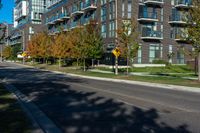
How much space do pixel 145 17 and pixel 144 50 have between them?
198 inches

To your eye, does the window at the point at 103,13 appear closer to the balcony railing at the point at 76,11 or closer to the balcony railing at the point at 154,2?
the balcony railing at the point at 154,2

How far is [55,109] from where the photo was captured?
13109 mm

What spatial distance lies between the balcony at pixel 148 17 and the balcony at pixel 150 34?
158cm

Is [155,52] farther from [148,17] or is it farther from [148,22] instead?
[148,17]

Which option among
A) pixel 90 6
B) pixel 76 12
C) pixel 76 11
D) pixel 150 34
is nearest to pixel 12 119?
pixel 150 34

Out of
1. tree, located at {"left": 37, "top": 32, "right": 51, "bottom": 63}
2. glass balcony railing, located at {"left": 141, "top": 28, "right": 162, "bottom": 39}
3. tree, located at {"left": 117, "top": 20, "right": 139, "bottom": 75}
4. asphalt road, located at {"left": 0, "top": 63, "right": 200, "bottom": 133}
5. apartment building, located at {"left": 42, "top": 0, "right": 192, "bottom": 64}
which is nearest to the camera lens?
asphalt road, located at {"left": 0, "top": 63, "right": 200, "bottom": 133}

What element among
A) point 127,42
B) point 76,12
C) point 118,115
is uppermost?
point 76,12

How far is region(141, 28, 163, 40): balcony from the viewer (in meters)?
57.1

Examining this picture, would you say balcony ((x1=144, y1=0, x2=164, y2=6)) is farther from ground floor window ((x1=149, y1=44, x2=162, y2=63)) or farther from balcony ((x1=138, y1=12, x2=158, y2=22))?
ground floor window ((x1=149, y1=44, x2=162, y2=63))

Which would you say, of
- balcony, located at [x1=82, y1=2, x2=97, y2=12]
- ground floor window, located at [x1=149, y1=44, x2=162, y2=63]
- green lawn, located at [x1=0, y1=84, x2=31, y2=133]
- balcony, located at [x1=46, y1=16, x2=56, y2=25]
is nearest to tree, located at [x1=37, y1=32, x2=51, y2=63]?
balcony, located at [x1=82, y1=2, x2=97, y2=12]

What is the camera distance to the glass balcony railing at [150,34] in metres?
57.1

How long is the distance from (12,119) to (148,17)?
161 ft

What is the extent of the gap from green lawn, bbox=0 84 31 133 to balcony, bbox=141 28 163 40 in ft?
147

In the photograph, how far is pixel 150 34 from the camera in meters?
57.7
